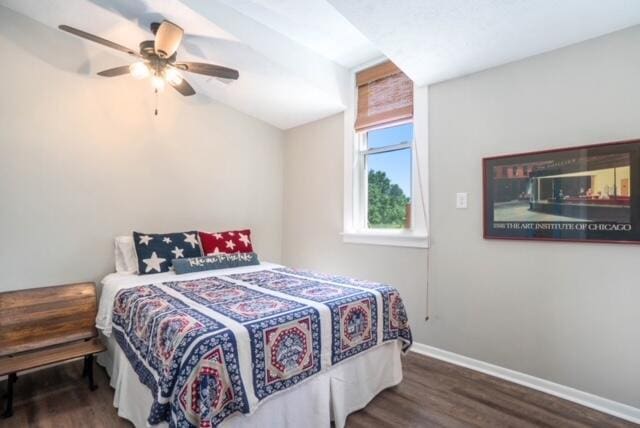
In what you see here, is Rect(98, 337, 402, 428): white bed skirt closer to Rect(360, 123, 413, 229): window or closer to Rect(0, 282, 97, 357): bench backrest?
Rect(0, 282, 97, 357): bench backrest

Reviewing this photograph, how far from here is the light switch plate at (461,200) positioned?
8.31 feet

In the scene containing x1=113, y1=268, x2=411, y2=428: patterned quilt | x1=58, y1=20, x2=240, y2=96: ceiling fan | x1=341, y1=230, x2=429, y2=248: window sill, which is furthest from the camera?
x1=341, y1=230, x2=429, y2=248: window sill

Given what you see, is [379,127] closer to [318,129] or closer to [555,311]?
[318,129]

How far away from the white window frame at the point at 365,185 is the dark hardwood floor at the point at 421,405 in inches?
42.3

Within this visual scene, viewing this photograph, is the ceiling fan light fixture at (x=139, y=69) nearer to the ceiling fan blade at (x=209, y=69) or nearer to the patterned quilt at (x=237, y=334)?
the ceiling fan blade at (x=209, y=69)

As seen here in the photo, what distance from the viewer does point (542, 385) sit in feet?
7.06

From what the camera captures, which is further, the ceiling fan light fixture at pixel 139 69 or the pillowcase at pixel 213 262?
the pillowcase at pixel 213 262

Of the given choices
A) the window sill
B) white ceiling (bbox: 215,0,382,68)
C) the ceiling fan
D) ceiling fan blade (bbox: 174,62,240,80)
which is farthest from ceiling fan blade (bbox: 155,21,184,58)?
the window sill

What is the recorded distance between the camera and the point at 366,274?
318 centimetres

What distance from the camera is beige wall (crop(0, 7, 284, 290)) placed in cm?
236

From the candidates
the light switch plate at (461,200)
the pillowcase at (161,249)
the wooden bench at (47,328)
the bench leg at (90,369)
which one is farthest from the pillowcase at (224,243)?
the light switch plate at (461,200)

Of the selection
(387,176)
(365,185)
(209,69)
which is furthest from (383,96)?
(209,69)

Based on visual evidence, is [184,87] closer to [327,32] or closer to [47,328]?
[327,32]

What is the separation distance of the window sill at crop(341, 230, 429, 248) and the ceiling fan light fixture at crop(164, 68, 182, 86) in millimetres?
2027
